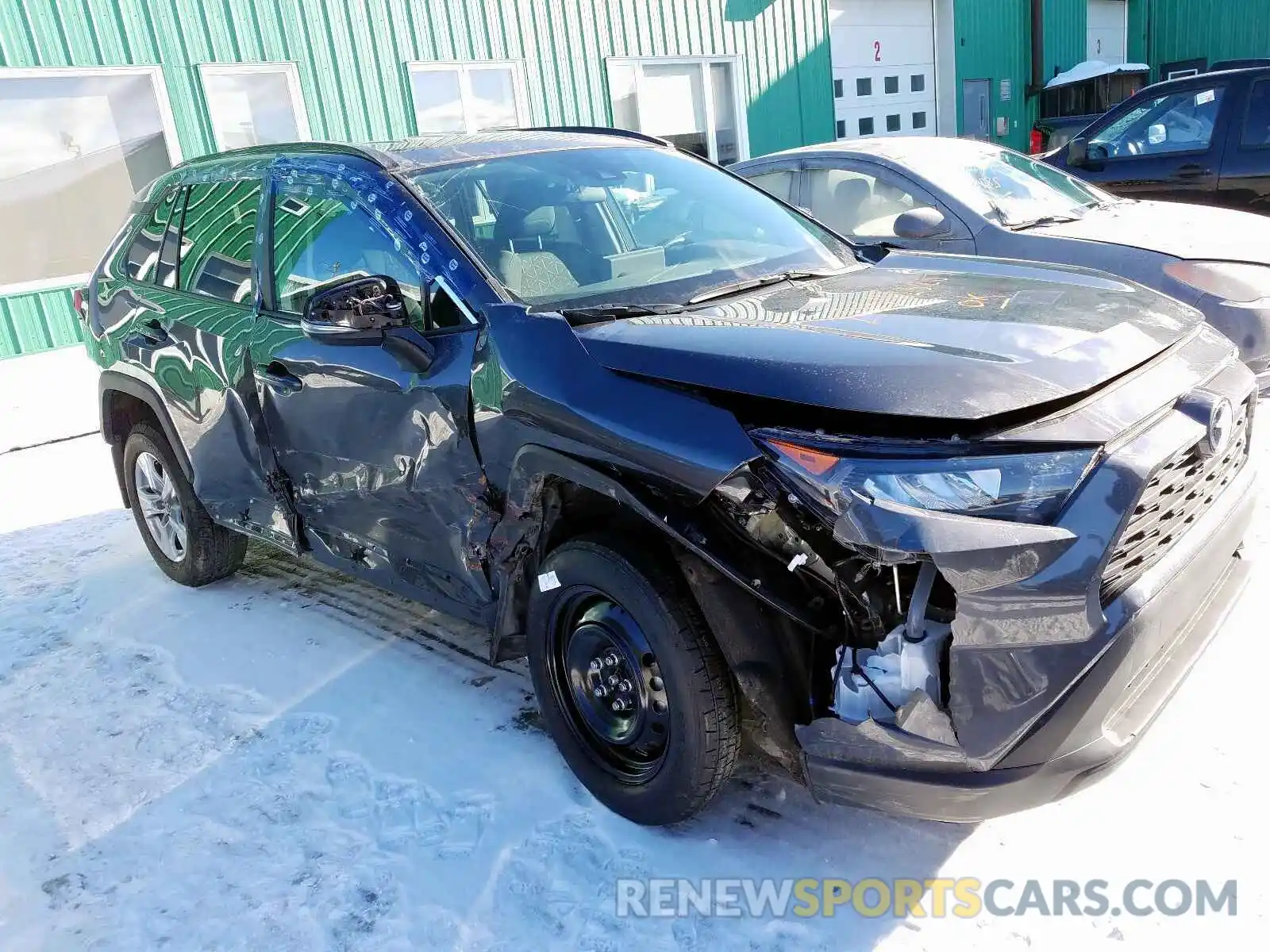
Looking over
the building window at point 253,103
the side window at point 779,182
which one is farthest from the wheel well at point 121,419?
the building window at point 253,103

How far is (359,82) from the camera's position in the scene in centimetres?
1042

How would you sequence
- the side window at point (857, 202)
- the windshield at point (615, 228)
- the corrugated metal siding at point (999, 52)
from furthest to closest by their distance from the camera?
the corrugated metal siding at point (999, 52)
the side window at point (857, 202)
the windshield at point (615, 228)

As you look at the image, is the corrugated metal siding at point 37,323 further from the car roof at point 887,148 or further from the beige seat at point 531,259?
the beige seat at point 531,259

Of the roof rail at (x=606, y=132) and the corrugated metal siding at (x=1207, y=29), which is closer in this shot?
the roof rail at (x=606, y=132)

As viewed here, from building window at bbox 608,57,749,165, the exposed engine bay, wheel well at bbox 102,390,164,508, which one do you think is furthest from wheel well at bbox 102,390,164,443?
building window at bbox 608,57,749,165

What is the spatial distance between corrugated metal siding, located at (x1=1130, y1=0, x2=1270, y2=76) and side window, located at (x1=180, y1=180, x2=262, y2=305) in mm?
26393

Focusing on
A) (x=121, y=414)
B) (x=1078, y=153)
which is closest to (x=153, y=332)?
(x=121, y=414)

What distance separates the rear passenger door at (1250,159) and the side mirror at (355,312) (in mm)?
6783

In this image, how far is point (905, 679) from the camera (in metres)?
2.09

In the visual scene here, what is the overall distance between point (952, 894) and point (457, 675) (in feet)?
6.36

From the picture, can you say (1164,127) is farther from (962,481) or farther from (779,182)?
(962,481)

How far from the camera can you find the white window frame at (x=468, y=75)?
10.8 m

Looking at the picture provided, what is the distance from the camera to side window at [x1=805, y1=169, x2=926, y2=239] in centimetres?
581

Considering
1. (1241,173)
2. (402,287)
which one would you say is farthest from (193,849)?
(1241,173)
